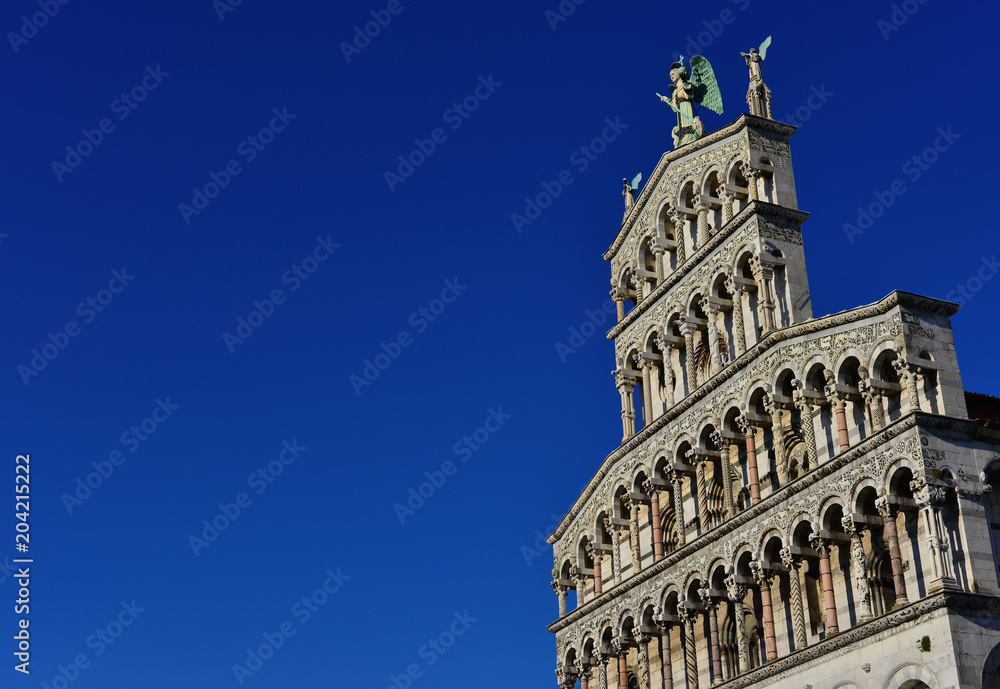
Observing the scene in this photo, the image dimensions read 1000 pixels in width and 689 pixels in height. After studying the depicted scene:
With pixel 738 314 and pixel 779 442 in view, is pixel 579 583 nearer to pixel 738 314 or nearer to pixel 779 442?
pixel 738 314

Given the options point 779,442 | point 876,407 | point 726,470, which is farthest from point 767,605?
point 876,407

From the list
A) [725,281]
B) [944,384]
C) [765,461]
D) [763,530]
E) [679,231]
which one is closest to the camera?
[944,384]

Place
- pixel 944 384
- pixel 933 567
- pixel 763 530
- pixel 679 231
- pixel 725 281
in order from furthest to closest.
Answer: pixel 679 231, pixel 725 281, pixel 763 530, pixel 944 384, pixel 933 567

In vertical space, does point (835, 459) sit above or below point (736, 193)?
below

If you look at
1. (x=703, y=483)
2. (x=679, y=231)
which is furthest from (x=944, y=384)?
(x=679, y=231)

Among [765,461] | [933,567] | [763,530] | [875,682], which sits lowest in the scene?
[875,682]

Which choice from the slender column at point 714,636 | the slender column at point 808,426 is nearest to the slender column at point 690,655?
the slender column at point 714,636

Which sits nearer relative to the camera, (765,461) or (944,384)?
(944,384)

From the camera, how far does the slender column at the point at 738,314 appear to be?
128 ft

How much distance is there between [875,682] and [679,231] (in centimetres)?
1900

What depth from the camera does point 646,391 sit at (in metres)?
44.3

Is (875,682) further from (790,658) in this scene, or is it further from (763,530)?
(763,530)

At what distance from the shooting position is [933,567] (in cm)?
2947

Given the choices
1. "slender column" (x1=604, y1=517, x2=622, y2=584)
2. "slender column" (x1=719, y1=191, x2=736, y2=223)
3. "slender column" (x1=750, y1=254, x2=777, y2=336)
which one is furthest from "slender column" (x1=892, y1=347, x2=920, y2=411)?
"slender column" (x1=604, y1=517, x2=622, y2=584)
